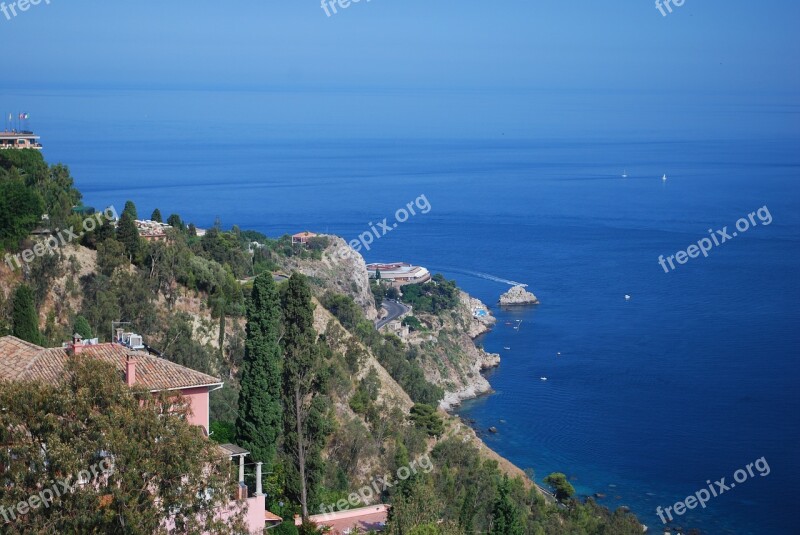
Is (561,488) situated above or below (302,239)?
below

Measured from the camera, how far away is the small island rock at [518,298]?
56.7 metres

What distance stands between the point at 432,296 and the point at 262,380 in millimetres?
37522

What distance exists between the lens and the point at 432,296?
2072 inches

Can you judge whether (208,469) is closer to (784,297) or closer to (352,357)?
(352,357)

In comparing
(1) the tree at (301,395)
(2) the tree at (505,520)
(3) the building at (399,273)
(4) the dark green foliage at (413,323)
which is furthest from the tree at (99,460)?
(3) the building at (399,273)

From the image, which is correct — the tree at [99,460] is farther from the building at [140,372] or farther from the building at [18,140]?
the building at [18,140]


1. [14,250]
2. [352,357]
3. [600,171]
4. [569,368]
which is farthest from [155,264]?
[600,171]

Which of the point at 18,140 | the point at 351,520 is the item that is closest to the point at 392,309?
the point at 18,140

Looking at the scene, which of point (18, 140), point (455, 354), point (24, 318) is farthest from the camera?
point (455, 354)

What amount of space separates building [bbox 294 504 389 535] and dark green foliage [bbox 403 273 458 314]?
3437 centimetres

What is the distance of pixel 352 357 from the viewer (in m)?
27.8

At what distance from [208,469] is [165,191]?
75.6 meters

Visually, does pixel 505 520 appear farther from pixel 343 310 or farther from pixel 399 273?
pixel 399 273

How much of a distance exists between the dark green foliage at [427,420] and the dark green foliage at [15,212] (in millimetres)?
10335
